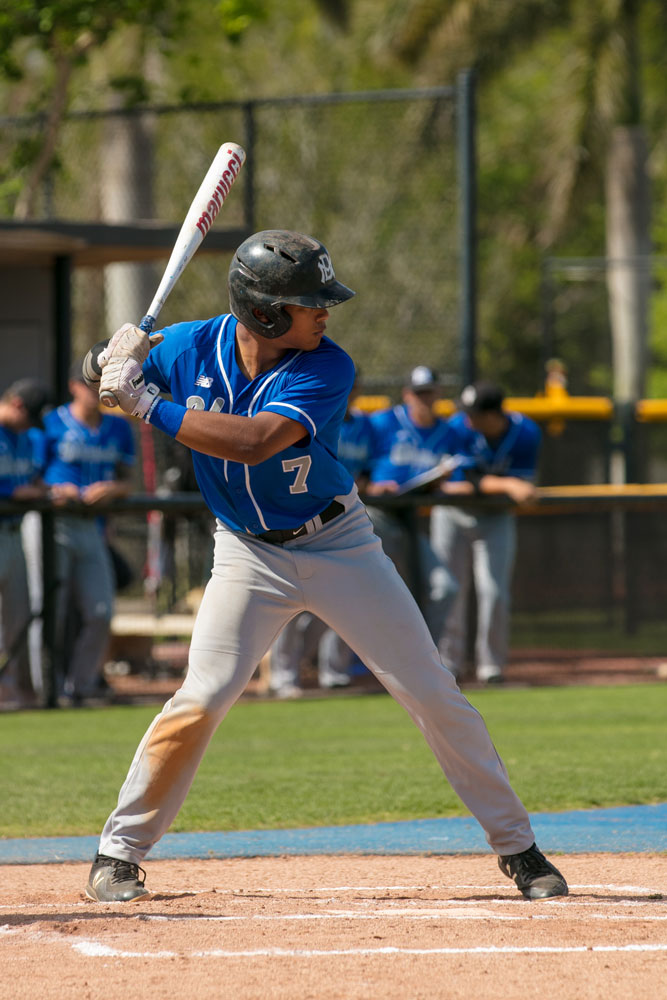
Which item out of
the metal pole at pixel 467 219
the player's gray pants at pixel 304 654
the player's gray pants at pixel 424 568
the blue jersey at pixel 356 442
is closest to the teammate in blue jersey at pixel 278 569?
the player's gray pants at pixel 304 654

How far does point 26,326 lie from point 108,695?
3.28 meters

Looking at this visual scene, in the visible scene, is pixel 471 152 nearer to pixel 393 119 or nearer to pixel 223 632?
pixel 393 119

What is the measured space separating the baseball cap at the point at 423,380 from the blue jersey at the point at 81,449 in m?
2.05

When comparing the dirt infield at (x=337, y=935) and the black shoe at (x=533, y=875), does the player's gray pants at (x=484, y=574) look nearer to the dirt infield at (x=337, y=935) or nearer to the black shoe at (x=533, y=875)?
the dirt infield at (x=337, y=935)

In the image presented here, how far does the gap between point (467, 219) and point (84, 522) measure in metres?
3.81

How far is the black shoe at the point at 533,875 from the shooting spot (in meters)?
4.61

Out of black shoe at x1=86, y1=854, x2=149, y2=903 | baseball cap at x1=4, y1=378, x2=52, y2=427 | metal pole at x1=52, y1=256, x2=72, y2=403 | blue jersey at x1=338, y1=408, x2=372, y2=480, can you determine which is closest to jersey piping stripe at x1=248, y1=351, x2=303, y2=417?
black shoe at x1=86, y1=854, x2=149, y2=903

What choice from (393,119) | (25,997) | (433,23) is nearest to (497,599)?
(393,119)

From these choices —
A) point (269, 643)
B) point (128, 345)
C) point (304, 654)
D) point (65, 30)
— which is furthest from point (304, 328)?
point (65, 30)

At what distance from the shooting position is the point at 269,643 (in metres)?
4.66

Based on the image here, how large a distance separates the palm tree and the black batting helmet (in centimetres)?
1820

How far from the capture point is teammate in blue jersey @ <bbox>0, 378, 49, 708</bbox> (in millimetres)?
9852

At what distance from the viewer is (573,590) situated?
12.8 metres

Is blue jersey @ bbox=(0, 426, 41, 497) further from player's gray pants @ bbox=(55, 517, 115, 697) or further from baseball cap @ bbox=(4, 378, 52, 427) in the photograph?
player's gray pants @ bbox=(55, 517, 115, 697)
